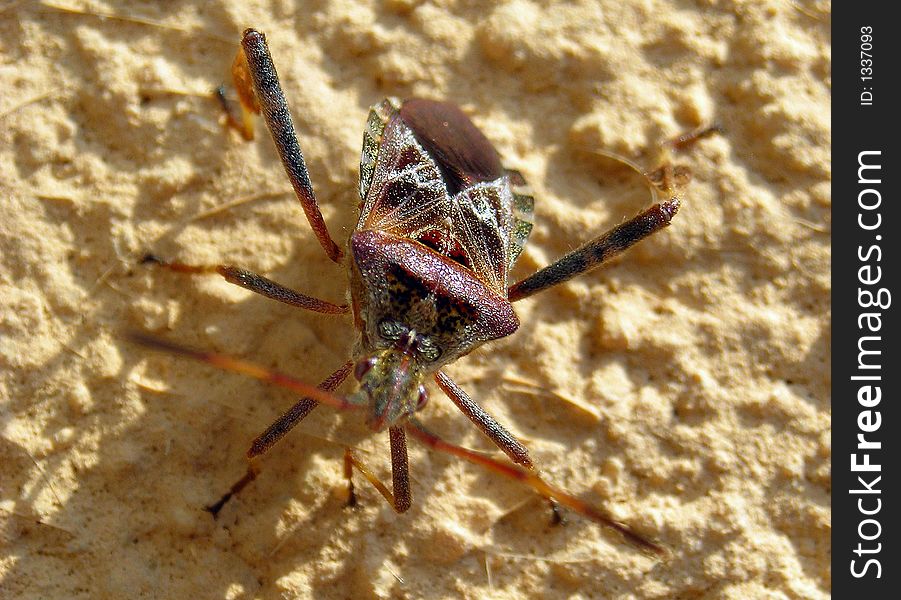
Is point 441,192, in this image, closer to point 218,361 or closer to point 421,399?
point 421,399

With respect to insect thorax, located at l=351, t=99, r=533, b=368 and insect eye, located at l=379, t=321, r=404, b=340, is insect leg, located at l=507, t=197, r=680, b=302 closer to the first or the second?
insect thorax, located at l=351, t=99, r=533, b=368

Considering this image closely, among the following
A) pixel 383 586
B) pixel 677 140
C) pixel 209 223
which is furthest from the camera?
pixel 677 140

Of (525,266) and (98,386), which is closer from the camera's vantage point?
A: (98,386)

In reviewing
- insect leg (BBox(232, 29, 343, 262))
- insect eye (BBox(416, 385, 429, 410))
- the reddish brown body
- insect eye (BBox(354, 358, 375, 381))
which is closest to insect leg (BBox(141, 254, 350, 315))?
the reddish brown body

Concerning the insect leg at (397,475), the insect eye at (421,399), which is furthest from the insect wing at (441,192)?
the insect leg at (397,475)

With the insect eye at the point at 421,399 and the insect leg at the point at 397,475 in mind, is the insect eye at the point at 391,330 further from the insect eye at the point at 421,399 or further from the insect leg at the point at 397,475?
the insect leg at the point at 397,475

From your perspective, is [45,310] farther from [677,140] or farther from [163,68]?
[677,140]

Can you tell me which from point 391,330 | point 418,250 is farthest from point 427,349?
point 418,250
